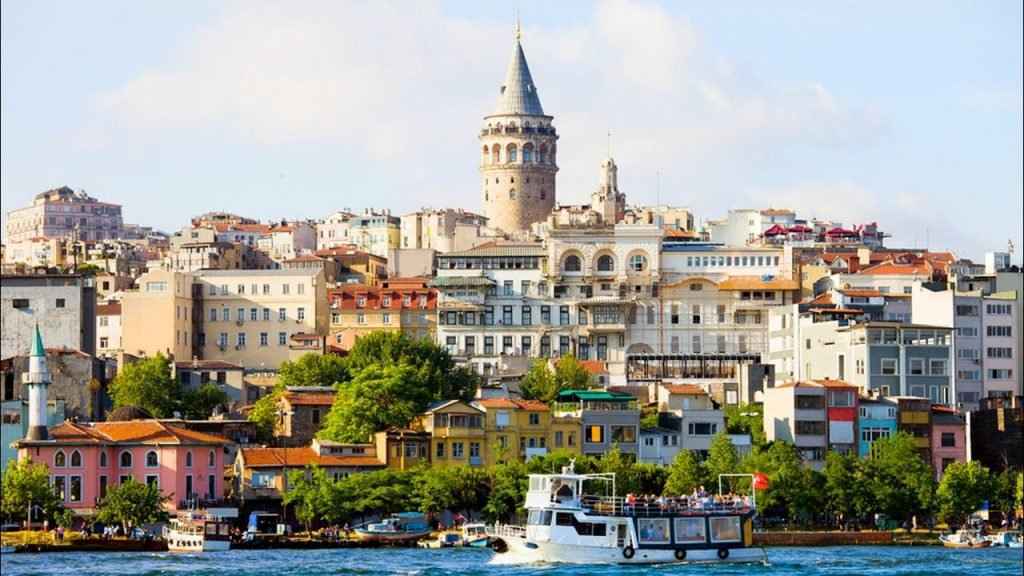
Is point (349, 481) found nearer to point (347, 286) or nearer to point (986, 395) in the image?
point (986, 395)

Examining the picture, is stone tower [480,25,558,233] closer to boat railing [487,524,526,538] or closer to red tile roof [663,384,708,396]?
red tile roof [663,384,708,396]

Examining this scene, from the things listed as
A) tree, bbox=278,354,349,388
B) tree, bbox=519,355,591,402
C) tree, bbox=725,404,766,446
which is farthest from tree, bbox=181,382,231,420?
tree, bbox=725,404,766,446

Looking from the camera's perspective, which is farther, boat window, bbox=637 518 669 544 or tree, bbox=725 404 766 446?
tree, bbox=725 404 766 446

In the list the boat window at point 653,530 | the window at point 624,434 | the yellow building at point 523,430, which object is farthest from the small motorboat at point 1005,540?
the boat window at point 653,530

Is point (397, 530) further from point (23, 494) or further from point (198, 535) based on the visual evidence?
point (23, 494)

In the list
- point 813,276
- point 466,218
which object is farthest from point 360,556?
point 466,218

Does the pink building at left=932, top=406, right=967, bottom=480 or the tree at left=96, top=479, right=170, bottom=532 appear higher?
the pink building at left=932, top=406, right=967, bottom=480

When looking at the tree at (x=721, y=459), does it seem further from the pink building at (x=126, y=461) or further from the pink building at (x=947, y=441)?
the pink building at (x=126, y=461)

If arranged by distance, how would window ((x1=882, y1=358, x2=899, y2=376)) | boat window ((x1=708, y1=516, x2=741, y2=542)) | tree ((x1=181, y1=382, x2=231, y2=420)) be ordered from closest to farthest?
boat window ((x1=708, y1=516, x2=741, y2=542)), window ((x1=882, y1=358, x2=899, y2=376)), tree ((x1=181, y1=382, x2=231, y2=420))
